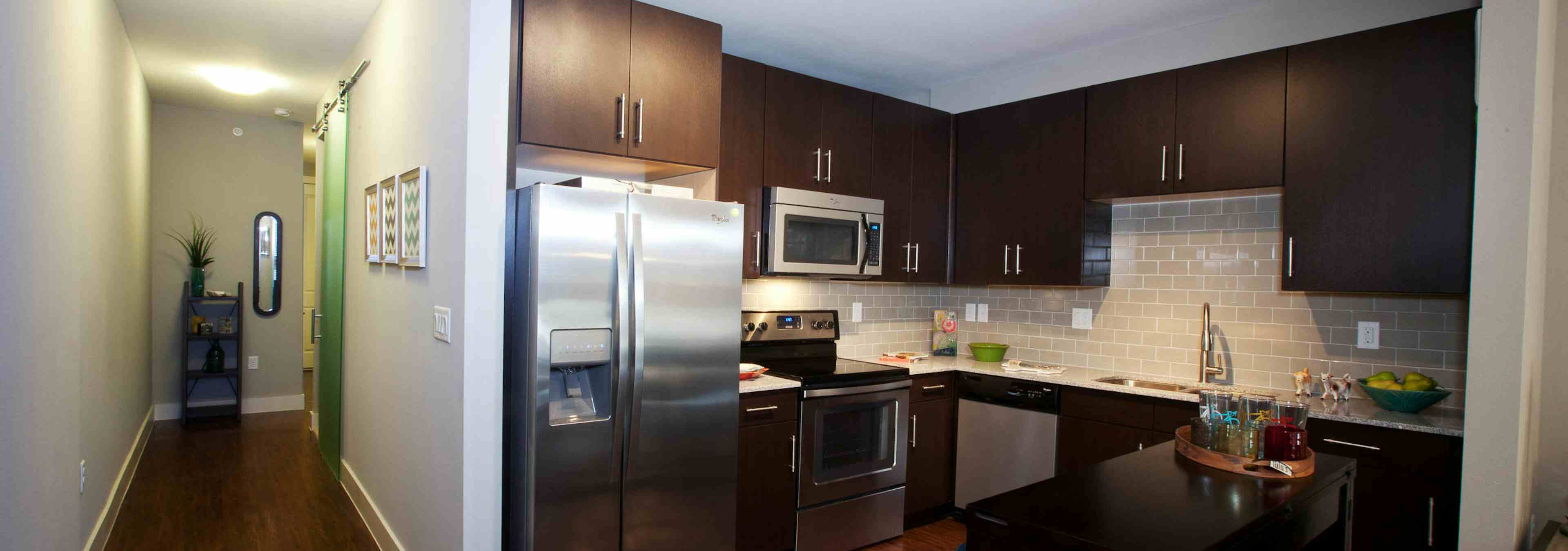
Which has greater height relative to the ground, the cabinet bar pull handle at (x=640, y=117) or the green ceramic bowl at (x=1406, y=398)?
the cabinet bar pull handle at (x=640, y=117)

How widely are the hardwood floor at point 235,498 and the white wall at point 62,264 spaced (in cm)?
29

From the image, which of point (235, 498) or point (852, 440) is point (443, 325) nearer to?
point (852, 440)

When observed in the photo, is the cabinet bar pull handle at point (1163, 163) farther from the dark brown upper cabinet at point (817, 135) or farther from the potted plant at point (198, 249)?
the potted plant at point (198, 249)

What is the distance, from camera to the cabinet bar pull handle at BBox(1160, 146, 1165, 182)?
11.0 ft

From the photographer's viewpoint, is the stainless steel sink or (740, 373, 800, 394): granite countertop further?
Result: the stainless steel sink

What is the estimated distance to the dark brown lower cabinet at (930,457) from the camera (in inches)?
142

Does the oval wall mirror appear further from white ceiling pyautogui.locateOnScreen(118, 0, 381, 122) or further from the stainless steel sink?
the stainless steel sink

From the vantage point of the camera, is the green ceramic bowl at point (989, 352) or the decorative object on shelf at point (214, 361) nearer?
the green ceramic bowl at point (989, 352)

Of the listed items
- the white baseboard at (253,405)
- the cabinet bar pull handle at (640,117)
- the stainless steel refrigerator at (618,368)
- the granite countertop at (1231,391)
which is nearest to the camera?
the stainless steel refrigerator at (618,368)

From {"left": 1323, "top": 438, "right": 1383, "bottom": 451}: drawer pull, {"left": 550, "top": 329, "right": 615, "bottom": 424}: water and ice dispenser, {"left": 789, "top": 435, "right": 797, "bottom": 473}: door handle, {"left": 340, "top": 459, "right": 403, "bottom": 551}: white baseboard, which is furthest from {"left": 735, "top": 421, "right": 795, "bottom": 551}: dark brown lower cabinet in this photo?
{"left": 1323, "top": 438, "right": 1383, "bottom": 451}: drawer pull

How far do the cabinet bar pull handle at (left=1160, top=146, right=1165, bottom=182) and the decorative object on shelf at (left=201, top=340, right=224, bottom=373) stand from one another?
6.57 m

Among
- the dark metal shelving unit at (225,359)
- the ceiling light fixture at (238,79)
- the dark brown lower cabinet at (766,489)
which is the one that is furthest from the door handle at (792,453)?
the dark metal shelving unit at (225,359)

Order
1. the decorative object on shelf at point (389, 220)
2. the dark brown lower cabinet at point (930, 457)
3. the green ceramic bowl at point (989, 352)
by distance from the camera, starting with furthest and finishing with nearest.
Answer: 1. the green ceramic bowl at point (989, 352)
2. the dark brown lower cabinet at point (930, 457)
3. the decorative object on shelf at point (389, 220)

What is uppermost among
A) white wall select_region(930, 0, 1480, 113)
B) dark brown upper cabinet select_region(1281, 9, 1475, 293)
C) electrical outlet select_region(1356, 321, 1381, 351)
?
white wall select_region(930, 0, 1480, 113)
